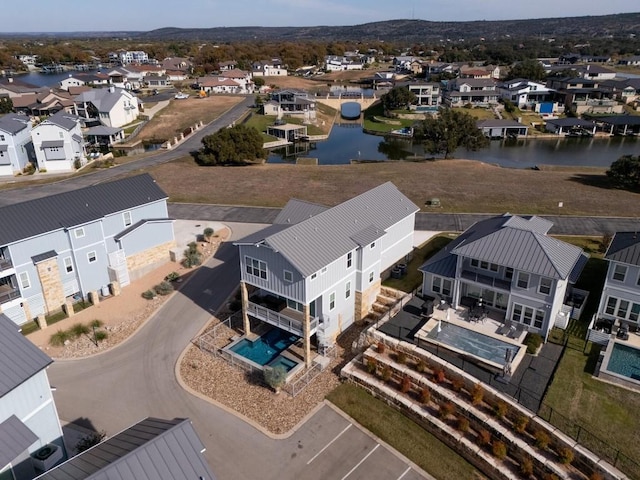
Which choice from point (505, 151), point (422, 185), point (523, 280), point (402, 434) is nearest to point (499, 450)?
point (402, 434)

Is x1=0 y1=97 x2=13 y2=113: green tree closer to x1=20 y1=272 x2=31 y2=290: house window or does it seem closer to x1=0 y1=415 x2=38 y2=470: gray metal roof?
x1=20 y1=272 x2=31 y2=290: house window

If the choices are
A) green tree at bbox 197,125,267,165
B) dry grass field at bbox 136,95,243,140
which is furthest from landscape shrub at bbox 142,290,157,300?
dry grass field at bbox 136,95,243,140

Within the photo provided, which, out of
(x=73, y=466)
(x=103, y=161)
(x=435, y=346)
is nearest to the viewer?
(x=73, y=466)

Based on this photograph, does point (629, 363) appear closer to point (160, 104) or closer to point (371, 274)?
point (371, 274)

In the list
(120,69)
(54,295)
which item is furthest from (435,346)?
(120,69)

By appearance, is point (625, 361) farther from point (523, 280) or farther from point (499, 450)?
point (499, 450)

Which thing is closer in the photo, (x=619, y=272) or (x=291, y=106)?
(x=619, y=272)

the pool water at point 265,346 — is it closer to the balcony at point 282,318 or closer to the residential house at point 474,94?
the balcony at point 282,318
